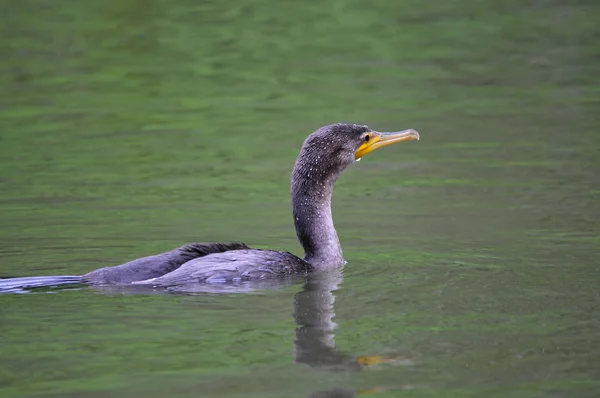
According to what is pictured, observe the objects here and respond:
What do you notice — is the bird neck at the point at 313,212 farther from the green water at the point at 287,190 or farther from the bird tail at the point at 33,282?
the bird tail at the point at 33,282

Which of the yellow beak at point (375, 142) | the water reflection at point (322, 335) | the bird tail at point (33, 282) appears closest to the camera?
the water reflection at point (322, 335)

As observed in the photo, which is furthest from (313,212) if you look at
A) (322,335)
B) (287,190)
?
(287,190)

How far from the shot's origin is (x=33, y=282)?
960cm

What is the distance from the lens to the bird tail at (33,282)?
949 cm

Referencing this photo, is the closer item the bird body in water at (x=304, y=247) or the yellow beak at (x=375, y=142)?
the bird body in water at (x=304, y=247)

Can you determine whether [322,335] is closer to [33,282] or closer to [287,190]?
[33,282]

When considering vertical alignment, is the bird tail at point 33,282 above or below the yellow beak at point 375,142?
below

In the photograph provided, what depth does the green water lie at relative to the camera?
25.8 feet

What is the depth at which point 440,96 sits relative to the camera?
18.1 meters

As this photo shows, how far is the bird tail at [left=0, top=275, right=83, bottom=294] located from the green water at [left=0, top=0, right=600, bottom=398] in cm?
19

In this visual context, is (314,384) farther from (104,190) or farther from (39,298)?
(104,190)

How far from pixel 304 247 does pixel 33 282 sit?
2.44 m

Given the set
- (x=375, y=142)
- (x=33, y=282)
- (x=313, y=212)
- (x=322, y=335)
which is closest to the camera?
(x=322, y=335)

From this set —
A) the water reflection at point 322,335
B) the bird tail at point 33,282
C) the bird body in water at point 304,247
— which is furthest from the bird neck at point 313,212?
the bird tail at point 33,282
